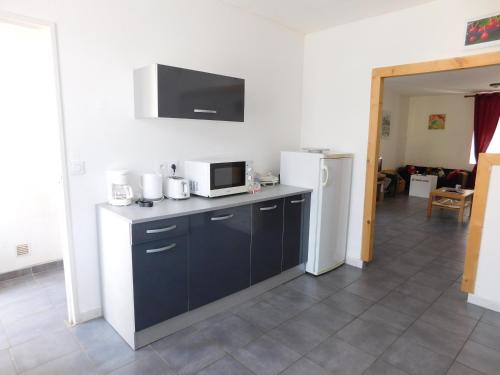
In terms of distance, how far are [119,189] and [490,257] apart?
3.10 metres

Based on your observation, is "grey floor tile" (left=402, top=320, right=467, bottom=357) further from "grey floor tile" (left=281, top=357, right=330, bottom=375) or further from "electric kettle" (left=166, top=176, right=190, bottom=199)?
"electric kettle" (left=166, top=176, right=190, bottom=199)

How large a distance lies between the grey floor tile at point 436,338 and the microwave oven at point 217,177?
174 cm

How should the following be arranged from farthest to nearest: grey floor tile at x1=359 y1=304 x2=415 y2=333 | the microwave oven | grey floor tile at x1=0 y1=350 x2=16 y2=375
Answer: the microwave oven < grey floor tile at x1=359 y1=304 x2=415 y2=333 < grey floor tile at x1=0 y1=350 x2=16 y2=375

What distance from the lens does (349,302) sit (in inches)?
112

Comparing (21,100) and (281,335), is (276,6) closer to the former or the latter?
(21,100)

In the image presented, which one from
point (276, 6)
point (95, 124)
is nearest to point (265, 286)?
point (95, 124)

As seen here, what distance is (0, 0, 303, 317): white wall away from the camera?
7.40 feet

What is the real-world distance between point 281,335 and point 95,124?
2.06m

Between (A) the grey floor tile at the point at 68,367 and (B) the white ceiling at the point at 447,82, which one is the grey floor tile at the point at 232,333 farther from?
(B) the white ceiling at the point at 447,82

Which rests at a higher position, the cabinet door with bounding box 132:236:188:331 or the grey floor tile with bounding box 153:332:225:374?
the cabinet door with bounding box 132:236:188:331

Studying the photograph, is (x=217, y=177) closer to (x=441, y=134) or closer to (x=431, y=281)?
(x=431, y=281)

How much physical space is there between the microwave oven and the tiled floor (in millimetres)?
1004

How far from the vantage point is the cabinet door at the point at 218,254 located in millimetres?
2379

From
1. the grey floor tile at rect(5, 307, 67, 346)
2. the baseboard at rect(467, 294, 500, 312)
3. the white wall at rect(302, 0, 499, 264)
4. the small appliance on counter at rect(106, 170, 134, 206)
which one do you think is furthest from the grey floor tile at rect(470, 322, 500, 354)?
the grey floor tile at rect(5, 307, 67, 346)
